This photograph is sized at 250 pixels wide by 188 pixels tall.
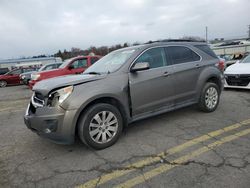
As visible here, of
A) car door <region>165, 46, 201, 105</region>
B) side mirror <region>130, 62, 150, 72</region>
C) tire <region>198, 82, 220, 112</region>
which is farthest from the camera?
tire <region>198, 82, 220, 112</region>

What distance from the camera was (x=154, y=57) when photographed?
4547mm

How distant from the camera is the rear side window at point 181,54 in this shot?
4.80 meters

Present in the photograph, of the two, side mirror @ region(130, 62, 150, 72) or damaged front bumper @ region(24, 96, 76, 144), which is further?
side mirror @ region(130, 62, 150, 72)

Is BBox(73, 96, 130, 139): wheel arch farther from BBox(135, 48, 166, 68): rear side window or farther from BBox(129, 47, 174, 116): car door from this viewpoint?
BBox(135, 48, 166, 68): rear side window

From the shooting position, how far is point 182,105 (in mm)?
4891

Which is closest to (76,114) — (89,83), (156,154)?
Result: (89,83)

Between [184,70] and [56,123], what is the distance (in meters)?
2.90

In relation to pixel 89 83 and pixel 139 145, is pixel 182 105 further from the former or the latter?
pixel 89 83

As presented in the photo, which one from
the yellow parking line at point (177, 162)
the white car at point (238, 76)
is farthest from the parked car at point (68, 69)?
the yellow parking line at point (177, 162)

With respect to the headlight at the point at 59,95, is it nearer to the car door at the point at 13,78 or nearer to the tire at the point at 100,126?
the tire at the point at 100,126

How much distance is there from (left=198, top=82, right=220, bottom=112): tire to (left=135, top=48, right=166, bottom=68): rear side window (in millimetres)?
1370

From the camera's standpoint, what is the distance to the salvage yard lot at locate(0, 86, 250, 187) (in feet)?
9.41

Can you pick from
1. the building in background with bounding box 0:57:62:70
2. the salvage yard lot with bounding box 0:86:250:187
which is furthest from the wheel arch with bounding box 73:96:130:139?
the building in background with bounding box 0:57:62:70

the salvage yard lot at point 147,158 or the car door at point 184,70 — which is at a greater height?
the car door at point 184,70
